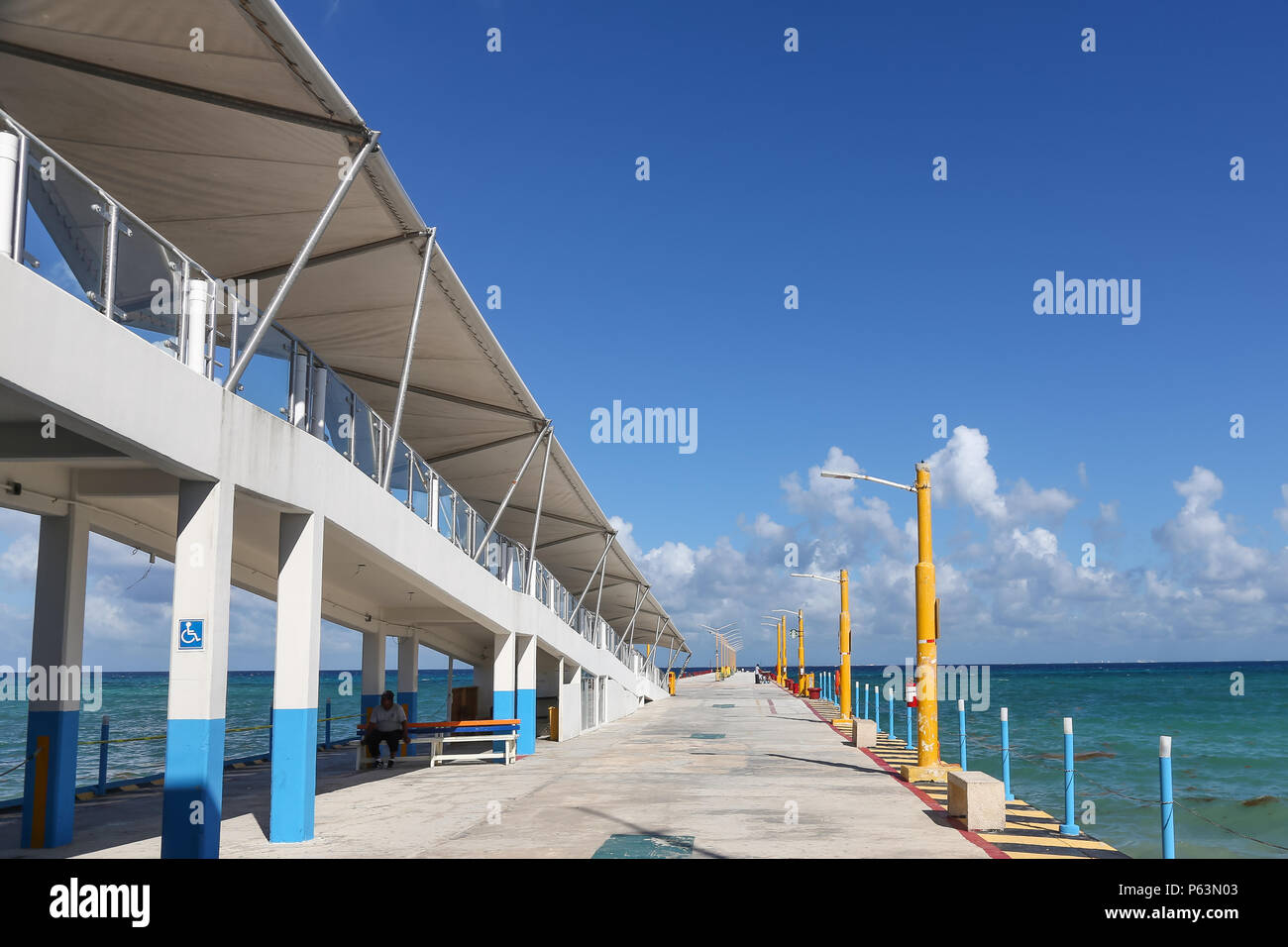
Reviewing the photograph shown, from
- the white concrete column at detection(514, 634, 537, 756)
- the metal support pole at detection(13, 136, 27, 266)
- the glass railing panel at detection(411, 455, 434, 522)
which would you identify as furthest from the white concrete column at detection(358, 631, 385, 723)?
the metal support pole at detection(13, 136, 27, 266)

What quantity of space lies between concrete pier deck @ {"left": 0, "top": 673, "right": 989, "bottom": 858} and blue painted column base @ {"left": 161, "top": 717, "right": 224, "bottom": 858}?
4.23 ft

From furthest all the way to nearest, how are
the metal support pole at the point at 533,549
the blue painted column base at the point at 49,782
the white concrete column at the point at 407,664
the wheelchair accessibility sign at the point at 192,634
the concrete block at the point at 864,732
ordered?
the white concrete column at the point at 407,664, the concrete block at the point at 864,732, the metal support pole at the point at 533,549, the blue painted column base at the point at 49,782, the wheelchair accessibility sign at the point at 192,634

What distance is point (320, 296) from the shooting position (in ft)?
54.9

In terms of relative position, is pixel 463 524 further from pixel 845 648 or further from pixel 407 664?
pixel 845 648

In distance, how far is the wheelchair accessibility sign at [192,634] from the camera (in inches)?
406

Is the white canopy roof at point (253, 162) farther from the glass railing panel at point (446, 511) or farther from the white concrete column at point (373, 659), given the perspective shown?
the white concrete column at point (373, 659)

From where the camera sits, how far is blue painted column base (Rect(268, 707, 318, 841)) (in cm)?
1225

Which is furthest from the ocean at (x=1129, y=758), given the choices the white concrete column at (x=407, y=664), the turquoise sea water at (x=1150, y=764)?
the white concrete column at (x=407, y=664)

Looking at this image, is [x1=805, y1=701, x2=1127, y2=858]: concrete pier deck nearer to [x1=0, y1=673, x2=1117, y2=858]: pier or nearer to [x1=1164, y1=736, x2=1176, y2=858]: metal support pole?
[x1=0, y1=673, x2=1117, y2=858]: pier

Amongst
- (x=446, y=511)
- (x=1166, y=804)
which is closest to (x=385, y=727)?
(x=446, y=511)

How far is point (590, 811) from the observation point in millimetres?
14453
